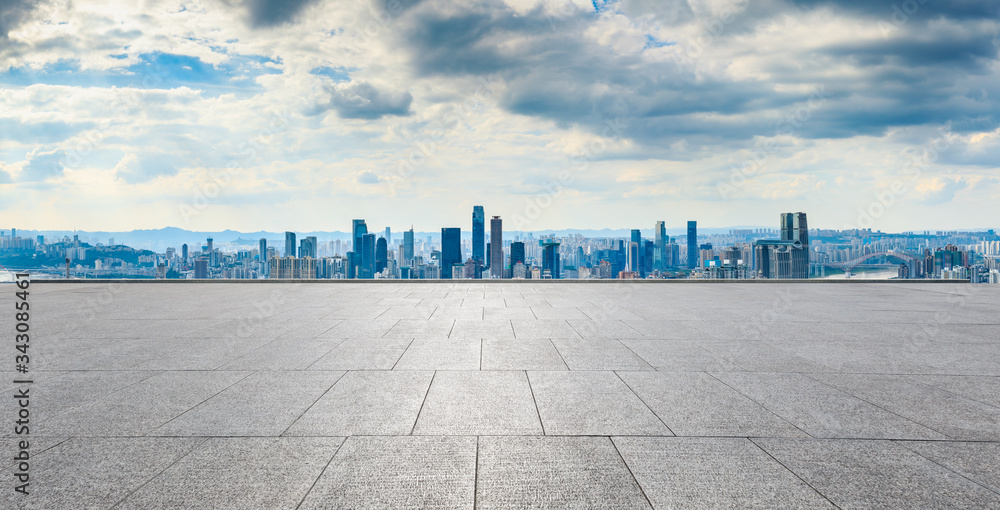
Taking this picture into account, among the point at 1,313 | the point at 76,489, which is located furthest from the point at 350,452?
the point at 1,313

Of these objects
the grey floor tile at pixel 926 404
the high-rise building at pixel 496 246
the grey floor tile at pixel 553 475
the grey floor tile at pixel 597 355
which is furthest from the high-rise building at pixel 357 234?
the grey floor tile at pixel 553 475

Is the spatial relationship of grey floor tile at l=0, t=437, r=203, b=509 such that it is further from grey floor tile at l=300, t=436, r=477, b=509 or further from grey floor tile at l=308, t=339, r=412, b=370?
grey floor tile at l=308, t=339, r=412, b=370

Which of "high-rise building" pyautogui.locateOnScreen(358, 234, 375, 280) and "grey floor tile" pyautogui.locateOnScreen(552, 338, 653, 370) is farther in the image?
"high-rise building" pyautogui.locateOnScreen(358, 234, 375, 280)

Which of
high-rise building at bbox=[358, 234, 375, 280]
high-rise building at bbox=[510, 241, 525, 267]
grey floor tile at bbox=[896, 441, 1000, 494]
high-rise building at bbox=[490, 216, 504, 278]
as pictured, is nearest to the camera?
grey floor tile at bbox=[896, 441, 1000, 494]

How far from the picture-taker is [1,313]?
1447 cm

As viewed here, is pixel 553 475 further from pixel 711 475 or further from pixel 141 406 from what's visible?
pixel 141 406

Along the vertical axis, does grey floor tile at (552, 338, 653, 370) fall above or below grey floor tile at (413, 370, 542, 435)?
above

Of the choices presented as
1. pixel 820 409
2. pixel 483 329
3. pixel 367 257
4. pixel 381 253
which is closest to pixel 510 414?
pixel 820 409

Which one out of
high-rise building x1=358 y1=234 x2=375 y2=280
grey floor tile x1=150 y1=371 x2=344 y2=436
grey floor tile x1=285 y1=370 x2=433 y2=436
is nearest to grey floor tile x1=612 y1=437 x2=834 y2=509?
grey floor tile x1=285 y1=370 x2=433 y2=436

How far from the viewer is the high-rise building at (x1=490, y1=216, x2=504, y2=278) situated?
2505 inches

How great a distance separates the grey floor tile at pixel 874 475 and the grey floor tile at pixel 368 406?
12.3ft

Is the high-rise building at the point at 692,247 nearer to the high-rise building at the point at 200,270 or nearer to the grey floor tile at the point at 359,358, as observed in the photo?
the high-rise building at the point at 200,270

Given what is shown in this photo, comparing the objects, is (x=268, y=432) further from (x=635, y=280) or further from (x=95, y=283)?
(x=95, y=283)

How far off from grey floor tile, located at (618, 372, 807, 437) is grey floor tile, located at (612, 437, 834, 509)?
0.35m
